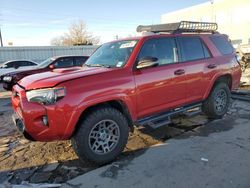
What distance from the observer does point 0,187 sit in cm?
362

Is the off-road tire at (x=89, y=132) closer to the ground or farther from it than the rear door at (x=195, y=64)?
closer to the ground

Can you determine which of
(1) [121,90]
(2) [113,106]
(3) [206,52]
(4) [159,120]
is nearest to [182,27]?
(3) [206,52]

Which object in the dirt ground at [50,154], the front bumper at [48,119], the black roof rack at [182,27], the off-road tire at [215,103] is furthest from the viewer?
the off-road tire at [215,103]

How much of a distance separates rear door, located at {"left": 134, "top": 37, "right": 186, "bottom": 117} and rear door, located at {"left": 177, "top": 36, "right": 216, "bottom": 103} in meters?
0.18

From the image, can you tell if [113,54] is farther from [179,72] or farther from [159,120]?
[159,120]

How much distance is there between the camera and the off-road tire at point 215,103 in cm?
601

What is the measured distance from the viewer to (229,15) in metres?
42.4

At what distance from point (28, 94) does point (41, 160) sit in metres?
1.19

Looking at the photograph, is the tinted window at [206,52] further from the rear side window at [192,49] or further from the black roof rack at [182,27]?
the black roof rack at [182,27]

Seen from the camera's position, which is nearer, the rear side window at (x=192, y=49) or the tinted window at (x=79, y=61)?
the rear side window at (x=192, y=49)

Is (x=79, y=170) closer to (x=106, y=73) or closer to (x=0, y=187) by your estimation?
(x=0, y=187)

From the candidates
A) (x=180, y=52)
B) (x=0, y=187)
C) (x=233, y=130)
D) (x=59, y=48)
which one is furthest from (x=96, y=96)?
(x=59, y=48)

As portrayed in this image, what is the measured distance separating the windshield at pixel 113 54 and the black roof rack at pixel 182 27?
1123 millimetres

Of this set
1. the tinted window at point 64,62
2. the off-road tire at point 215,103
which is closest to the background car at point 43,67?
the tinted window at point 64,62
